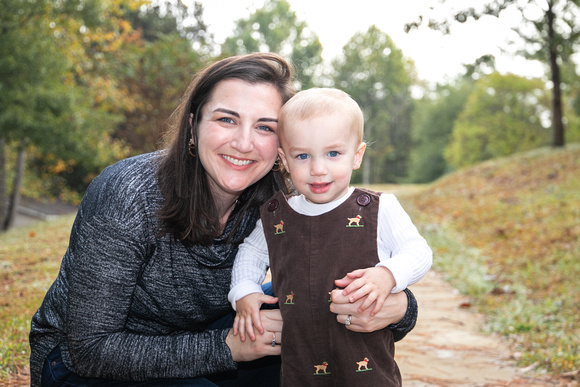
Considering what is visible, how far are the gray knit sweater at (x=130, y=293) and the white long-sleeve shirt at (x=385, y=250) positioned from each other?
0.10m

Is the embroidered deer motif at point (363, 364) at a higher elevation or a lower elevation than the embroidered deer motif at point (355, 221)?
lower

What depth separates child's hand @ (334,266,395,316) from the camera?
1935 mm

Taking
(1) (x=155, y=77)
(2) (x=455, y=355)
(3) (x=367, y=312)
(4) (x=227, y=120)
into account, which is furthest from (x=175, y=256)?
(1) (x=155, y=77)

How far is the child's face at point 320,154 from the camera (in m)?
2.09

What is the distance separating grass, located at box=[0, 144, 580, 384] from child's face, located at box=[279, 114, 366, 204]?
1876 mm

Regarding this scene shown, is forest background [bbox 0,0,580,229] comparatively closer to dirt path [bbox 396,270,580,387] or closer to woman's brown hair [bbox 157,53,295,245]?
woman's brown hair [bbox 157,53,295,245]

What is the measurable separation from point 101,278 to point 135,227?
0.22 meters

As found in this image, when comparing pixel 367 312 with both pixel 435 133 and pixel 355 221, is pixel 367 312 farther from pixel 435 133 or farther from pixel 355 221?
pixel 435 133

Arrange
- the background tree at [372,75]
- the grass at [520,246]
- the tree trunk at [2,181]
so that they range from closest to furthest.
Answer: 1. the grass at [520,246]
2. the tree trunk at [2,181]
3. the background tree at [372,75]

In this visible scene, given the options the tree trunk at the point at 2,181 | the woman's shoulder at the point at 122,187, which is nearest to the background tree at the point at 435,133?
the tree trunk at the point at 2,181

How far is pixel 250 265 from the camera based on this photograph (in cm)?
229

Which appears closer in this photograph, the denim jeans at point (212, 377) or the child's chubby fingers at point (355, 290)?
the child's chubby fingers at point (355, 290)

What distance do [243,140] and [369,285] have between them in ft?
2.45

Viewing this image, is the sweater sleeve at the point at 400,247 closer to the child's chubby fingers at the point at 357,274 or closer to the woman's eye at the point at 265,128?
the child's chubby fingers at the point at 357,274
